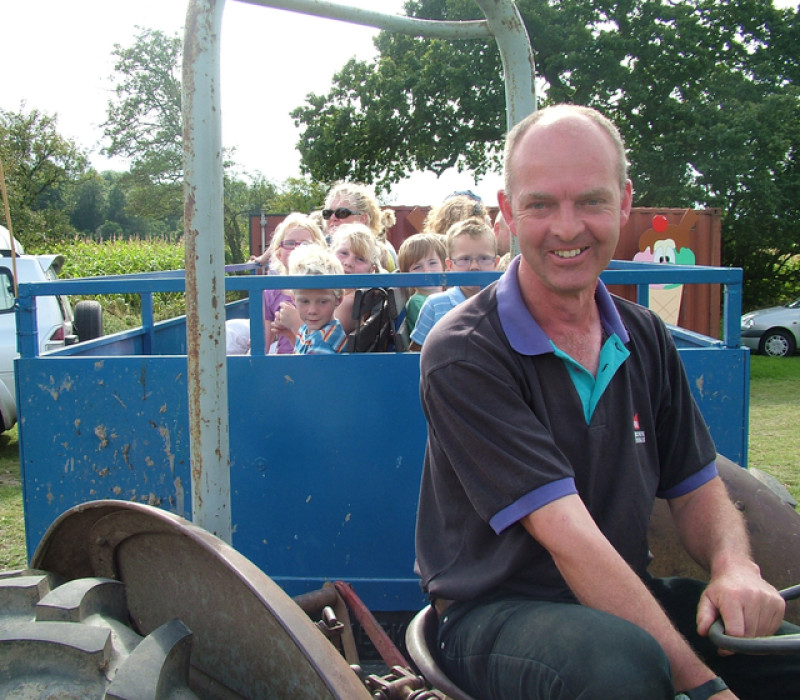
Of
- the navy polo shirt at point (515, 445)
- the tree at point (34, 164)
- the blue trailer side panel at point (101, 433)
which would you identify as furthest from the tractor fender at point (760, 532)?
the tree at point (34, 164)

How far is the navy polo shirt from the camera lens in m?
1.38

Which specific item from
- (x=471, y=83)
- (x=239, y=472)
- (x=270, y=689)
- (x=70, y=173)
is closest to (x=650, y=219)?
(x=471, y=83)

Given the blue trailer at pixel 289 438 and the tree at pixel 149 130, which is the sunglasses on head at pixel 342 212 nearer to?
the blue trailer at pixel 289 438

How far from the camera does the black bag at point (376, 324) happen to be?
3172mm

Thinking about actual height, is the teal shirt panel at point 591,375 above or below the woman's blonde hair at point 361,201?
below

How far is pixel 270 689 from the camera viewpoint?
4.28ft

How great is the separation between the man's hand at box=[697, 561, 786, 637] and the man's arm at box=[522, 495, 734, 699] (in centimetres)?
10

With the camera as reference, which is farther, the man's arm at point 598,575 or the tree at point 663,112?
→ the tree at point 663,112

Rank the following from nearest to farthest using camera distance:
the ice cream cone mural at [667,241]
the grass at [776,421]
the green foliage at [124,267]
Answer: the grass at [776,421]
the ice cream cone mural at [667,241]
the green foliage at [124,267]

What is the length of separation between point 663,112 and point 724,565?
20039mm

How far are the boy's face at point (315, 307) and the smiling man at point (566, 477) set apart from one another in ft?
5.66

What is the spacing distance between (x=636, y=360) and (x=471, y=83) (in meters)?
12.2

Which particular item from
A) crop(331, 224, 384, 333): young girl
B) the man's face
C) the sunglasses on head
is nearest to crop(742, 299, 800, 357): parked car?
the sunglasses on head

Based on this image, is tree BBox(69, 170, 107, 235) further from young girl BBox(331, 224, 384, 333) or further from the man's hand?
the man's hand
